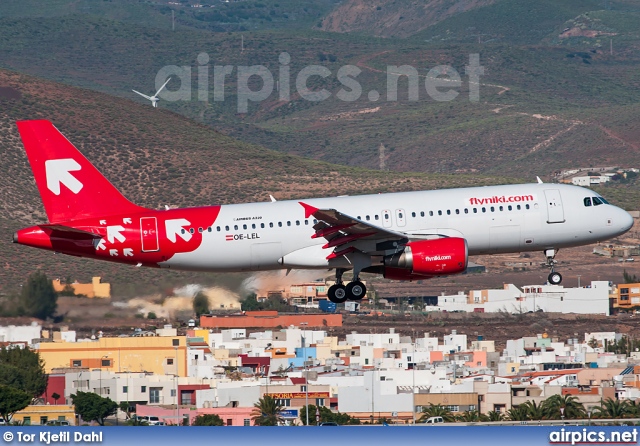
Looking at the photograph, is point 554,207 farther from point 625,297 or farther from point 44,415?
point 625,297

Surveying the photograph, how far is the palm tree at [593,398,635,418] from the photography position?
74.8 m

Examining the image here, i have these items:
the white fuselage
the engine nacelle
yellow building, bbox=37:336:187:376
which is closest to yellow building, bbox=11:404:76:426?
yellow building, bbox=37:336:187:376

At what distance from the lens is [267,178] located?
178 m

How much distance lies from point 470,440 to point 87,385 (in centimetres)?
4816

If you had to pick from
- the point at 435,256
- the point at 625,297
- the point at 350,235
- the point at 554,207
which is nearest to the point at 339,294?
the point at 350,235

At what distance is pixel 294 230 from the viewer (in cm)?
5622

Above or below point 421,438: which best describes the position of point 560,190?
above

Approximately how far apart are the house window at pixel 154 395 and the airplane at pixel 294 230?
2821cm

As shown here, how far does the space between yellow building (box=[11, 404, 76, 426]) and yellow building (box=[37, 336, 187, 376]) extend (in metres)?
11.2

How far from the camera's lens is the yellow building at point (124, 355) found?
89.2 meters

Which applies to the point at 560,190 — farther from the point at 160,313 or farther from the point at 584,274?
the point at 584,274

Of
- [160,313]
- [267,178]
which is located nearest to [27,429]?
[160,313]

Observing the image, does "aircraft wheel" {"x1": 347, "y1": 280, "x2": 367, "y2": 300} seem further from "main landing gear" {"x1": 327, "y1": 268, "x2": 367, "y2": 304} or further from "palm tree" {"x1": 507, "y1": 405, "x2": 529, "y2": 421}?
"palm tree" {"x1": 507, "y1": 405, "x2": 529, "y2": 421}

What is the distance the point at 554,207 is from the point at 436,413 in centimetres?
2156
